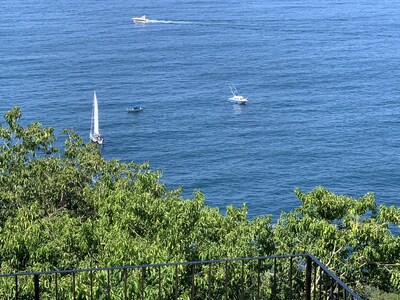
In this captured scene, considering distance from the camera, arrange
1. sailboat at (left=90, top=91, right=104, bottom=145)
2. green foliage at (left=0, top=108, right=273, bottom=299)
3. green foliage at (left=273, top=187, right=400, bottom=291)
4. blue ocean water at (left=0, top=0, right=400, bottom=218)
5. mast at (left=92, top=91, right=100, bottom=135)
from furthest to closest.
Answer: mast at (left=92, top=91, right=100, bottom=135)
sailboat at (left=90, top=91, right=104, bottom=145)
blue ocean water at (left=0, top=0, right=400, bottom=218)
green foliage at (left=273, top=187, right=400, bottom=291)
green foliage at (left=0, top=108, right=273, bottom=299)

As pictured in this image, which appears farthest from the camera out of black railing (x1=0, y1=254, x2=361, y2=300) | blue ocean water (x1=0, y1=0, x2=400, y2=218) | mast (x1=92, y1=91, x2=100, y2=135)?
mast (x1=92, y1=91, x2=100, y2=135)

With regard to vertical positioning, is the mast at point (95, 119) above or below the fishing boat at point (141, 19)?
below

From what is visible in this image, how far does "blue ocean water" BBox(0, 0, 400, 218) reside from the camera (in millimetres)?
46094

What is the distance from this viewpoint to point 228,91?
2458 inches

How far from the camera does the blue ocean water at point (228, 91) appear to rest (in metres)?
46.1

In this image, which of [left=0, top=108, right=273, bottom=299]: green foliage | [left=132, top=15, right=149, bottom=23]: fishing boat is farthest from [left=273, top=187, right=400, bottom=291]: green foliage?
[left=132, top=15, right=149, bottom=23]: fishing boat

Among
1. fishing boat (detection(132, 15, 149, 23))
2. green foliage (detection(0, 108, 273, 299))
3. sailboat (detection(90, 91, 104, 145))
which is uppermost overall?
fishing boat (detection(132, 15, 149, 23))

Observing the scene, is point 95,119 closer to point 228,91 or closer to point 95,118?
point 95,118

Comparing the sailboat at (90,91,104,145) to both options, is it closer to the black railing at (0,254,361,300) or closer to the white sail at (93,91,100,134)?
the white sail at (93,91,100,134)

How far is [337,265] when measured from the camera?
14023mm

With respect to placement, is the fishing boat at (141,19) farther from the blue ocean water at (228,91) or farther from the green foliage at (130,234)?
the green foliage at (130,234)

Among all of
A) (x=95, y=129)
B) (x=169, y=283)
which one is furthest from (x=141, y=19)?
(x=169, y=283)

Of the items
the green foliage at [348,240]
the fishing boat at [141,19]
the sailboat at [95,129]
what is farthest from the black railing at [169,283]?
the fishing boat at [141,19]

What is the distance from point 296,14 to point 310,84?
33.7 m
